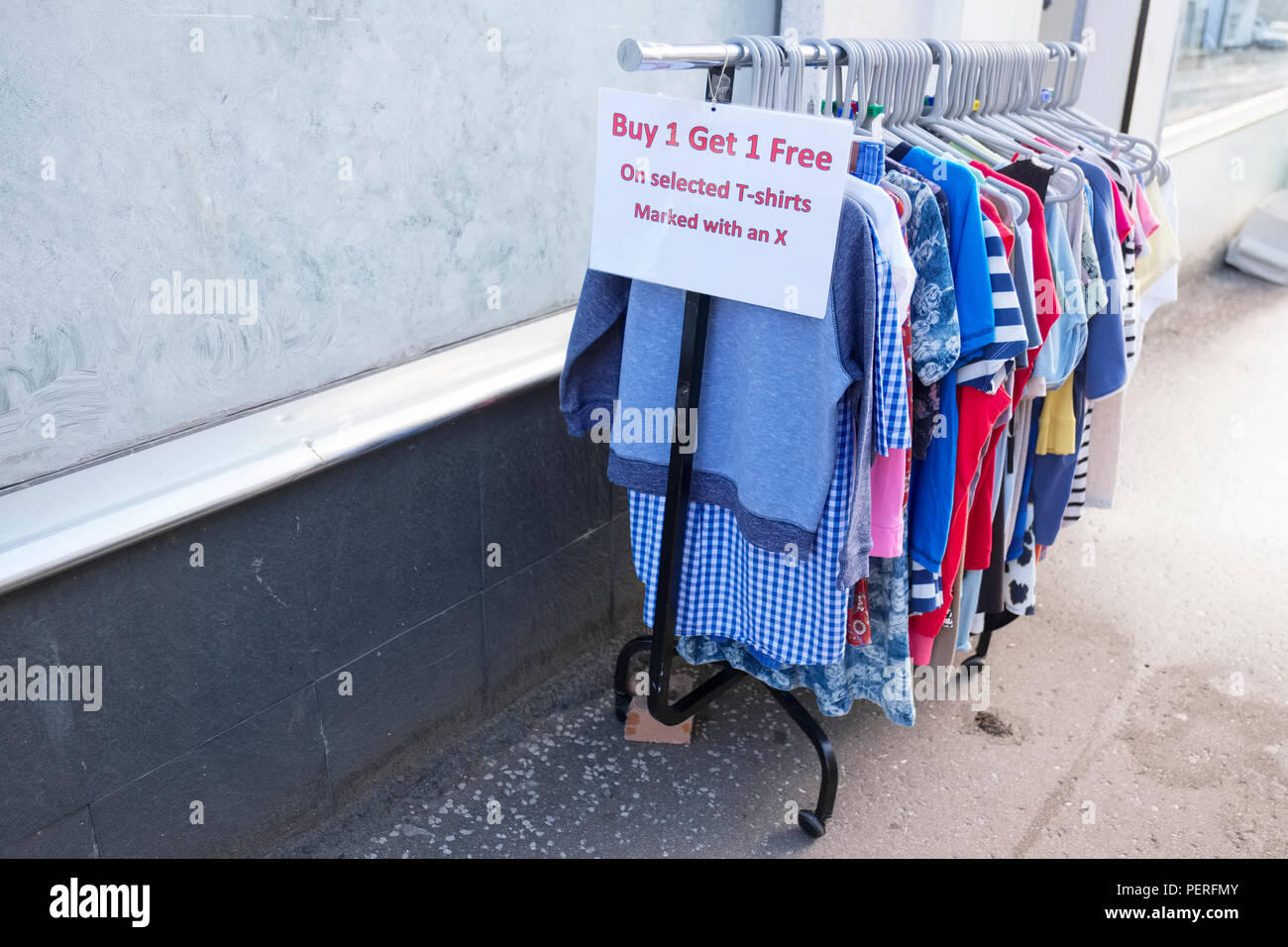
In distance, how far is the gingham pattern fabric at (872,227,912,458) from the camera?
6.79 feet

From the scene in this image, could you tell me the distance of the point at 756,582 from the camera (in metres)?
2.47

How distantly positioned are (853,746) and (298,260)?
6.17ft

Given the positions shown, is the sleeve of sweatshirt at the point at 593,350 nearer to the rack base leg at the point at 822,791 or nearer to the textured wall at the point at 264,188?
the textured wall at the point at 264,188

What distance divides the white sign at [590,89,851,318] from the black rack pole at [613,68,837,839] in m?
0.10

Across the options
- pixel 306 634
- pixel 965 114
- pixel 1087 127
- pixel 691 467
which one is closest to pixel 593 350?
pixel 691 467

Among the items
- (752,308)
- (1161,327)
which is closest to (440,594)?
(752,308)

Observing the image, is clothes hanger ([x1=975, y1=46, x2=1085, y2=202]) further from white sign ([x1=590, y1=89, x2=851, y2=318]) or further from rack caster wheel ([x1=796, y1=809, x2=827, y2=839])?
rack caster wheel ([x1=796, y1=809, x2=827, y2=839])

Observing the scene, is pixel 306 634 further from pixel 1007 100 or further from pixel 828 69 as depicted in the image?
pixel 1007 100

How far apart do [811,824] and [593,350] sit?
1244mm

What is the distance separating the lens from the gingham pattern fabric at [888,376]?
2.07 m

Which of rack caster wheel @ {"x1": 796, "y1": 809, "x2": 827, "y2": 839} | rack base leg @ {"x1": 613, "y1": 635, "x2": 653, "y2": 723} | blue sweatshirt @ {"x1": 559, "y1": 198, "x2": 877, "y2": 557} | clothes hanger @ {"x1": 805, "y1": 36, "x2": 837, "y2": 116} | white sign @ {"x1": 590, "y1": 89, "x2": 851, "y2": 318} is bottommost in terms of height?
rack caster wheel @ {"x1": 796, "y1": 809, "x2": 827, "y2": 839}

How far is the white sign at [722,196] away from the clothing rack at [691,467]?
0.09 meters

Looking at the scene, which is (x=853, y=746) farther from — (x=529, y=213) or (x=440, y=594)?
(x=529, y=213)

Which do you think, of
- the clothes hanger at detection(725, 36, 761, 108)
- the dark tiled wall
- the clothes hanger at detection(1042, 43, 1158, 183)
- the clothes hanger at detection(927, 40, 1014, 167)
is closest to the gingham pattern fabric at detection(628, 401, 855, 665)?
the dark tiled wall
